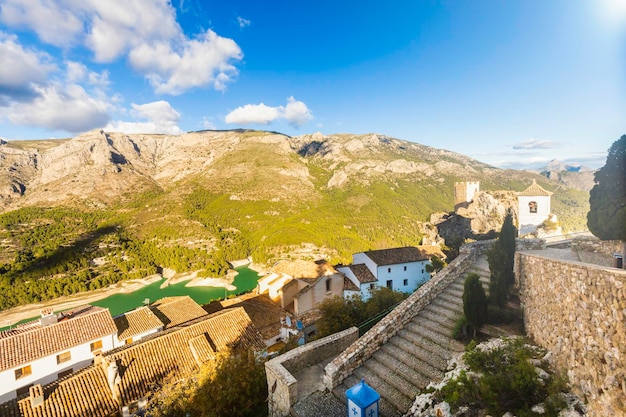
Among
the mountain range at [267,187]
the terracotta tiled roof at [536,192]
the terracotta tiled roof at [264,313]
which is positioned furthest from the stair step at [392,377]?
the mountain range at [267,187]

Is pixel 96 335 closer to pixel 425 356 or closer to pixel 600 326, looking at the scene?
pixel 425 356

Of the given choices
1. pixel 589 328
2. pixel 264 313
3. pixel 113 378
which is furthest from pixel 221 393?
pixel 264 313

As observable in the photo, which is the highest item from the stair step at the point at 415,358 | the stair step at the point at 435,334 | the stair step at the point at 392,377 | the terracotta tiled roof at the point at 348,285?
the stair step at the point at 435,334

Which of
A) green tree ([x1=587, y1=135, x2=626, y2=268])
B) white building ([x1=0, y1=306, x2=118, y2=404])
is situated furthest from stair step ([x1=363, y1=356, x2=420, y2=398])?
white building ([x1=0, y1=306, x2=118, y2=404])

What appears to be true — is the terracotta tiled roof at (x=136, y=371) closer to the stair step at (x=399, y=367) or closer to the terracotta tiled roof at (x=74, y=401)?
the terracotta tiled roof at (x=74, y=401)

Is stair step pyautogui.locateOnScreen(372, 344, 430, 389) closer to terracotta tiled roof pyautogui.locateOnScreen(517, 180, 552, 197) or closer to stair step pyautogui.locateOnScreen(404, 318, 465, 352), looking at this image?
stair step pyautogui.locateOnScreen(404, 318, 465, 352)

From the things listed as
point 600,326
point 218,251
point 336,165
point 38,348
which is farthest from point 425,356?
point 336,165
